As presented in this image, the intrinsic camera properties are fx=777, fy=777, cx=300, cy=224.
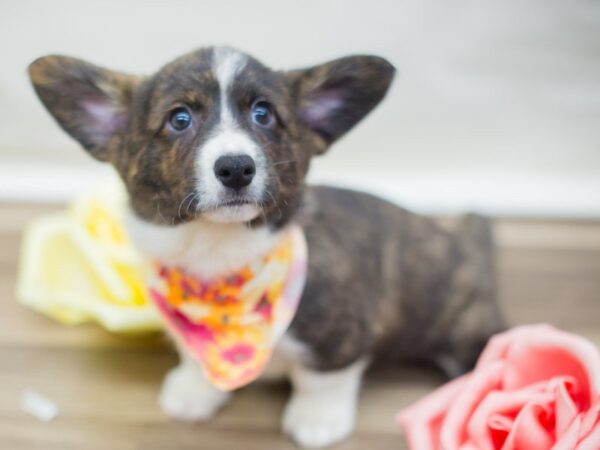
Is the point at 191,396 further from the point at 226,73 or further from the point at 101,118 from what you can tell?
the point at 226,73

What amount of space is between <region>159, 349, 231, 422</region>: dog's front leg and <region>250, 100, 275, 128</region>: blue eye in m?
0.78

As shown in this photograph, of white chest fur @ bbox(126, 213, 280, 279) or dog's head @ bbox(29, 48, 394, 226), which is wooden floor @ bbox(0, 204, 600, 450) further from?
dog's head @ bbox(29, 48, 394, 226)

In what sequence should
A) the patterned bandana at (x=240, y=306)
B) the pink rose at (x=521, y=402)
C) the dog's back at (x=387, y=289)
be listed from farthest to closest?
1. the dog's back at (x=387, y=289)
2. the patterned bandana at (x=240, y=306)
3. the pink rose at (x=521, y=402)

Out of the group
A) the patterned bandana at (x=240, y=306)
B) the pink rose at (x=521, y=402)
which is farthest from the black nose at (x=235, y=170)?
the pink rose at (x=521, y=402)

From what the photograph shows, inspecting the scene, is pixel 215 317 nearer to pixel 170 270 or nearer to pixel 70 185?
pixel 170 270

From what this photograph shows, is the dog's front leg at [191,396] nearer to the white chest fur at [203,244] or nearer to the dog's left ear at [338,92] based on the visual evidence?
the white chest fur at [203,244]

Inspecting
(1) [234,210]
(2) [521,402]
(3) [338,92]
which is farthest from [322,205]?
(2) [521,402]

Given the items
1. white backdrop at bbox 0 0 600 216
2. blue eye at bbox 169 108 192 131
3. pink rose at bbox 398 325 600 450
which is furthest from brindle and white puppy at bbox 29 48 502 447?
white backdrop at bbox 0 0 600 216

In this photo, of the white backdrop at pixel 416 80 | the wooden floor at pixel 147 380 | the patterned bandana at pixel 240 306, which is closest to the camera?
the patterned bandana at pixel 240 306

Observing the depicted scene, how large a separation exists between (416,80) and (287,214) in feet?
4.19

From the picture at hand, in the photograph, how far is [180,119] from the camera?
169 centimetres

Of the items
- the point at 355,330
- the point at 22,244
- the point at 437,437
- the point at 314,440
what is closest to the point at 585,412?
the point at 437,437

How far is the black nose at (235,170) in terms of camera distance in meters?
1.54

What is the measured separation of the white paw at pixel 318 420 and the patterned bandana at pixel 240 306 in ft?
0.86
